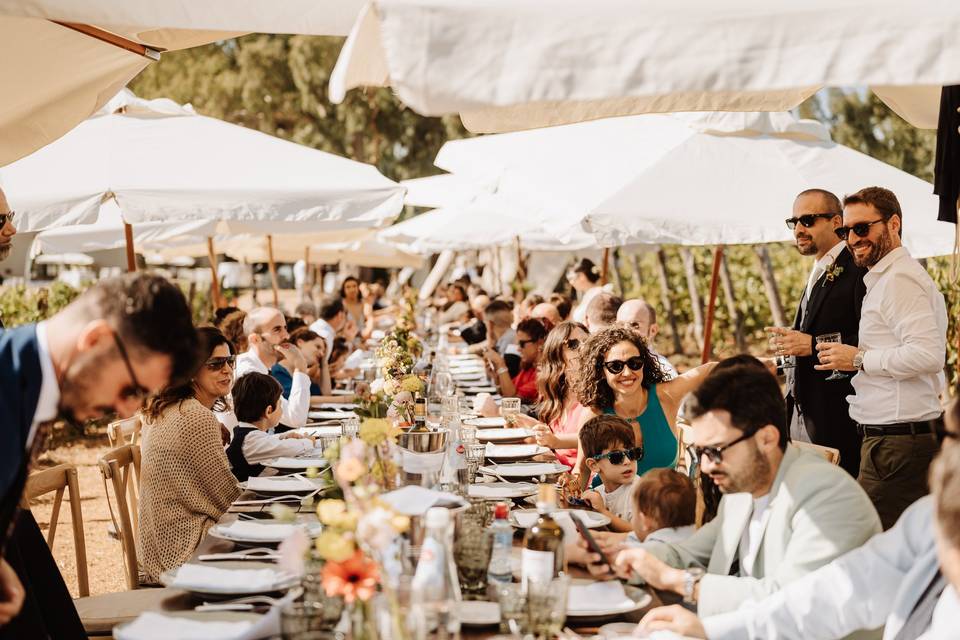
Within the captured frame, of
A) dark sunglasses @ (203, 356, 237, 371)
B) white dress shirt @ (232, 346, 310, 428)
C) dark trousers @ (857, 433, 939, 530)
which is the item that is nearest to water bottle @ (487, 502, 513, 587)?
dark sunglasses @ (203, 356, 237, 371)

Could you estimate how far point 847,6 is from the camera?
7.36 ft

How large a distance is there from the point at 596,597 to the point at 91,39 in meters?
2.59

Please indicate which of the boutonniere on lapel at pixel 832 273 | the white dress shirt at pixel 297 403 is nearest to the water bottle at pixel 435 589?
the boutonniere on lapel at pixel 832 273

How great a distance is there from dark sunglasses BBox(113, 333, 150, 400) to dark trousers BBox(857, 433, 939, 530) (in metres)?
3.48

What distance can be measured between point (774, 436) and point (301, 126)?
76.5 ft

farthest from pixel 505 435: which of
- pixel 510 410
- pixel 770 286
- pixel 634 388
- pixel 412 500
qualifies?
pixel 770 286

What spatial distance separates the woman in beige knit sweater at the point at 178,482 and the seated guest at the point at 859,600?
7.43ft

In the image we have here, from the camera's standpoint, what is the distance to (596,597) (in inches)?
102

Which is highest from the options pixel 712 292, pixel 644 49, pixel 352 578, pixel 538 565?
pixel 644 49

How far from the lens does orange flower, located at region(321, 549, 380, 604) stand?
1878mm

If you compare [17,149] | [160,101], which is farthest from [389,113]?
[17,149]

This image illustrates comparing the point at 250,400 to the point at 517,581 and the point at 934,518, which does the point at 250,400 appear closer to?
the point at 517,581

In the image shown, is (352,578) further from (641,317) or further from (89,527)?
(89,527)

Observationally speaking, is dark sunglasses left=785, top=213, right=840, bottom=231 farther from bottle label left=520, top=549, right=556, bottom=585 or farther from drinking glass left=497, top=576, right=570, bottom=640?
drinking glass left=497, top=576, right=570, bottom=640
